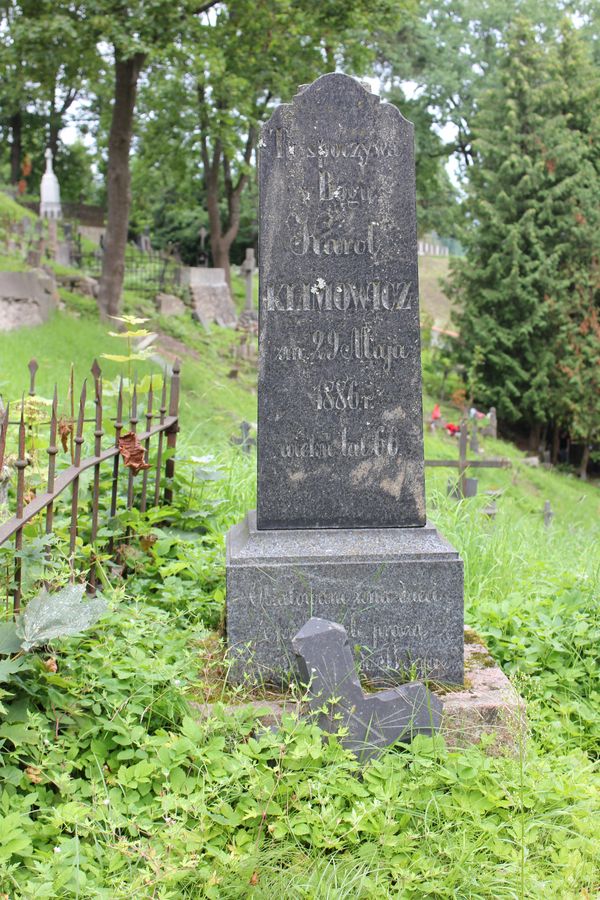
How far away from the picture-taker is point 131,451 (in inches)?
175

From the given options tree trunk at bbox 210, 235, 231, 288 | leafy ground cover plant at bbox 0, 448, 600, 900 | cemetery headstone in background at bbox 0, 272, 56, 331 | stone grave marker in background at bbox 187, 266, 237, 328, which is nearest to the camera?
leafy ground cover plant at bbox 0, 448, 600, 900

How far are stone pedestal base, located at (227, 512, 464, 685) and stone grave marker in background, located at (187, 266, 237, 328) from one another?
70.9 ft

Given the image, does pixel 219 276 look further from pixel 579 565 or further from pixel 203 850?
pixel 203 850

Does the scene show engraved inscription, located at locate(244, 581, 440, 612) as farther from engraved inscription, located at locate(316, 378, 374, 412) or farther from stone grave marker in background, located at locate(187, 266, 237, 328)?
stone grave marker in background, located at locate(187, 266, 237, 328)

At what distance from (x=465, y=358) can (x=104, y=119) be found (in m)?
12.5

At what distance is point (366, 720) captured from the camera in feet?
11.0

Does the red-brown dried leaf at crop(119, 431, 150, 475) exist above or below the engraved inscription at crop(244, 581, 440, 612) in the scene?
above

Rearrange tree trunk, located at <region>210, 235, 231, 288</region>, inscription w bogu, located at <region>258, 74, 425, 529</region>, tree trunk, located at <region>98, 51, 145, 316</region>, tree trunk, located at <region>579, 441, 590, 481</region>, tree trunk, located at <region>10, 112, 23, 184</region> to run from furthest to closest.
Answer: tree trunk, located at <region>10, 112, 23, 184</region> → tree trunk, located at <region>210, 235, 231, 288</region> → tree trunk, located at <region>579, 441, 590, 481</region> → tree trunk, located at <region>98, 51, 145, 316</region> → inscription w bogu, located at <region>258, 74, 425, 529</region>

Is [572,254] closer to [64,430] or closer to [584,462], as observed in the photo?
[584,462]

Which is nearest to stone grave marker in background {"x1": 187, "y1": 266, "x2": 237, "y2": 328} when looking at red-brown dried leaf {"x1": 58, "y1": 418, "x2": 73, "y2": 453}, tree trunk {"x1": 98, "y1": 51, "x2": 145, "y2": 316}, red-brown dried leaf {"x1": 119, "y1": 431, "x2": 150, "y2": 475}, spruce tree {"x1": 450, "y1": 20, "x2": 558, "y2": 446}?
spruce tree {"x1": 450, "y1": 20, "x2": 558, "y2": 446}

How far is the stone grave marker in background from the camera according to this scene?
25469 millimetres

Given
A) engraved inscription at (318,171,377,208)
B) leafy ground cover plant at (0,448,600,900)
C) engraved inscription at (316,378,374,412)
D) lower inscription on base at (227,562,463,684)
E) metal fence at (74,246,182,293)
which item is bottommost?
leafy ground cover plant at (0,448,600,900)

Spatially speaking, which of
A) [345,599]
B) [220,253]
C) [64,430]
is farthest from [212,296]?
[345,599]

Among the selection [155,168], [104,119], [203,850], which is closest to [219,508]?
[203,850]
